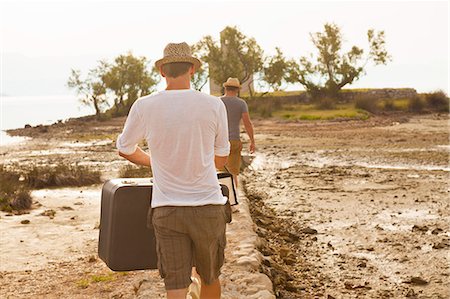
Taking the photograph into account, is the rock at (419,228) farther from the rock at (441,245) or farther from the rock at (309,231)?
the rock at (309,231)

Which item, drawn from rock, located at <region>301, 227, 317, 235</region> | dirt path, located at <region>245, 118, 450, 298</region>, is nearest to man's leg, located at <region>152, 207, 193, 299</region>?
dirt path, located at <region>245, 118, 450, 298</region>

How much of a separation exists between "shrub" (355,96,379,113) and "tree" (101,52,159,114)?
22.0 meters

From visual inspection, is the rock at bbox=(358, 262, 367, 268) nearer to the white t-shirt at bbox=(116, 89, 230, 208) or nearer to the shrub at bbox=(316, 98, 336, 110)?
the white t-shirt at bbox=(116, 89, 230, 208)

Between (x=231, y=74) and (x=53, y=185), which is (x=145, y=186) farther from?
(x=231, y=74)

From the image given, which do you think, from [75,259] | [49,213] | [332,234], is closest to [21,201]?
[49,213]

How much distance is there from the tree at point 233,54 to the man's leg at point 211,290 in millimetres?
52533

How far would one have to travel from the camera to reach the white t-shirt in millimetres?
3658

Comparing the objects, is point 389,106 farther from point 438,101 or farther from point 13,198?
point 13,198

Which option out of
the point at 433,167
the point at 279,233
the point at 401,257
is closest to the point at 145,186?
the point at 401,257

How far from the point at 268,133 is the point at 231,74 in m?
25.2

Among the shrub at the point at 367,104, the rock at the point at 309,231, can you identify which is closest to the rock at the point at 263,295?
the rock at the point at 309,231

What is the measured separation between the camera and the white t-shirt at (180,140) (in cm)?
366

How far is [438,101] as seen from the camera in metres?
48.3

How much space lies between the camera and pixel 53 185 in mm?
14977
